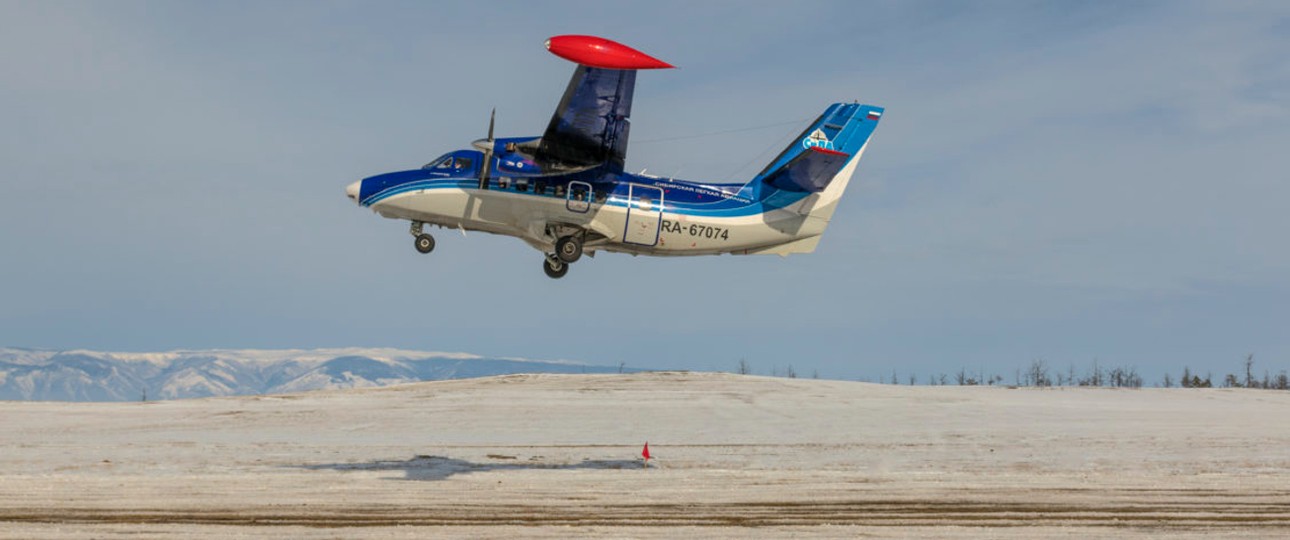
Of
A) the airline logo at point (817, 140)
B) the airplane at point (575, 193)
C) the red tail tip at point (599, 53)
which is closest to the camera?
the red tail tip at point (599, 53)

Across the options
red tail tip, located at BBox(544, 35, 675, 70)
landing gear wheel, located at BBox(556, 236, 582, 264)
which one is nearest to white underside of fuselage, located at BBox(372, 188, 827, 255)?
landing gear wheel, located at BBox(556, 236, 582, 264)

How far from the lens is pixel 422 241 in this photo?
28.2m

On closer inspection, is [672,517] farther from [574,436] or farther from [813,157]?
[574,436]

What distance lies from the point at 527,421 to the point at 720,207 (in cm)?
1948

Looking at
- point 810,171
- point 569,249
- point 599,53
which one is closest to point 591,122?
point 569,249

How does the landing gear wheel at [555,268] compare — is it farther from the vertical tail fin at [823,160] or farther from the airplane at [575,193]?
the vertical tail fin at [823,160]

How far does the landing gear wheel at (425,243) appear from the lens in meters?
28.2

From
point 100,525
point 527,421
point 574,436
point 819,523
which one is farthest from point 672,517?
point 527,421

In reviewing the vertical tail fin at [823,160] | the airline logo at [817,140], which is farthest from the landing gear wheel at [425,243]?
the airline logo at [817,140]

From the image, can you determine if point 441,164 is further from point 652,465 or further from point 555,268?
point 652,465

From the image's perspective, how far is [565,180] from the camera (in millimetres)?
28047

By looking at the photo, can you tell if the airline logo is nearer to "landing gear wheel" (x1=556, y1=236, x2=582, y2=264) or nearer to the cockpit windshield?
"landing gear wheel" (x1=556, y1=236, x2=582, y2=264)

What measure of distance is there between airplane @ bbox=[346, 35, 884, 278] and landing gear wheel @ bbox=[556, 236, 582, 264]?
0.03 metres

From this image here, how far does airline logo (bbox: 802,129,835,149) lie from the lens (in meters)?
30.3
